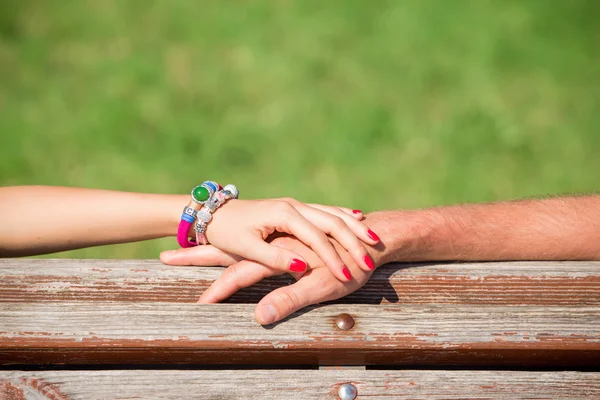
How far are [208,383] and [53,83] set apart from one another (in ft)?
15.9

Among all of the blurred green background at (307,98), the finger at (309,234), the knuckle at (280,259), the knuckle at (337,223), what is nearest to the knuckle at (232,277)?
the knuckle at (280,259)

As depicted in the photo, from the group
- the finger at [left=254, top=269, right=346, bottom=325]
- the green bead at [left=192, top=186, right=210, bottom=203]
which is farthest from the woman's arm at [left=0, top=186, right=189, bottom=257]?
the finger at [left=254, top=269, right=346, bottom=325]

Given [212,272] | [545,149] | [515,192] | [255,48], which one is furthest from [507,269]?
[255,48]

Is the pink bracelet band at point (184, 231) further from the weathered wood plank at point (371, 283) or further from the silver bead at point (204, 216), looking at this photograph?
the weathered wood plank at point (371, 283)

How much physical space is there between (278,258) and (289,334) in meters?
0.31

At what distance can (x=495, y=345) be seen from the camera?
1.63 meters

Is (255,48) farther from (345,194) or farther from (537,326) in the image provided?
(537,326)

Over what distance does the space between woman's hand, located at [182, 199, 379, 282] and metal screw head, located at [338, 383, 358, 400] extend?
15.0 inches

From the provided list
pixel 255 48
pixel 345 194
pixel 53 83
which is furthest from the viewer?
pixel 255 48

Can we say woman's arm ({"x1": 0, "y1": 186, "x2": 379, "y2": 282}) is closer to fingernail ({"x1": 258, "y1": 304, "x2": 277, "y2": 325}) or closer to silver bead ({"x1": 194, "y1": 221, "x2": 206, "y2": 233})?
silver bead ({"x1": 194, "y1": 221, "x2": 206, "y2": 233})

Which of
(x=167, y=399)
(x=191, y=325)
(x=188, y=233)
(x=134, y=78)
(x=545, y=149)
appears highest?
(x=134, y=78)

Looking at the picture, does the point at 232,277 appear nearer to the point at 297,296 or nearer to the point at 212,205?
the point at 297,296

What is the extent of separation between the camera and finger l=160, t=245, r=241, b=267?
1.93m

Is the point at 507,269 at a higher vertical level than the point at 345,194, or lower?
lower
